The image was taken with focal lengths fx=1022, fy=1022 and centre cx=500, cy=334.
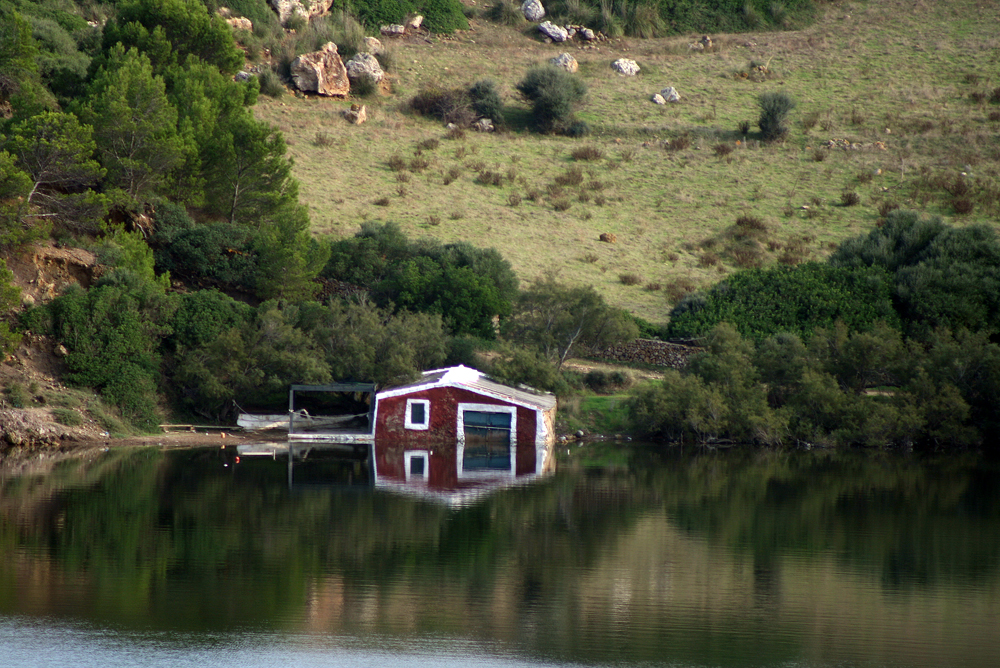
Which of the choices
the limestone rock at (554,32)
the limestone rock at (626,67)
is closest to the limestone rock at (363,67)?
the limestone rock at (554,32)

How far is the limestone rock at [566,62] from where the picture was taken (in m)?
71.8

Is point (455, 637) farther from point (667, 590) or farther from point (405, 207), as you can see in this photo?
point (405, 207)

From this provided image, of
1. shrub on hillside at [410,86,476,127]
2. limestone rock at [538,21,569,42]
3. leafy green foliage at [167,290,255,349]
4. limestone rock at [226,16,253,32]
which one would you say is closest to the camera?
leafy green foliage at [167,290,255,349]

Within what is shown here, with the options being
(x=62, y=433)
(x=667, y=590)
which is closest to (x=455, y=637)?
(x=667, y=590)

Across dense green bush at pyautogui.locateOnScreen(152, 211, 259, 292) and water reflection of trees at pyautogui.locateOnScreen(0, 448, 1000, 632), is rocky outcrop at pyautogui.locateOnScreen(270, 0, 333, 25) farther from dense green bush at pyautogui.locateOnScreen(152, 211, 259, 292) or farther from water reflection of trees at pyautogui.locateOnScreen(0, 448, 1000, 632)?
water reflection of trees at pyautogui.locateOnScreen(0, 448, 1000, 632)

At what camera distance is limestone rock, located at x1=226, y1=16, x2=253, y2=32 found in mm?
65688

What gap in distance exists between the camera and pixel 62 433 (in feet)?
98.0

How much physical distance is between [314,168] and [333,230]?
8130 mm

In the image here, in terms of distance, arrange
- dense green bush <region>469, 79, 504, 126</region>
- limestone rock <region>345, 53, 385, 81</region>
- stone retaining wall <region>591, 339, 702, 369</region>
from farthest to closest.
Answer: limestone rock <region>345, 53, 385, 81</region> → dense green bush <region>469, 79, 504, 126</region> → stone retaining wall <region>591, 339, 702, 369</region>

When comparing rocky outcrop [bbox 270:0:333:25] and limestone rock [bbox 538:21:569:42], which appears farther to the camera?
limestone rock [bbox 538:21:569:42]

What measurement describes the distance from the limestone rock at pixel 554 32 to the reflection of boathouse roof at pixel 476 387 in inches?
1917

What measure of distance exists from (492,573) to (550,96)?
52762 millimetres

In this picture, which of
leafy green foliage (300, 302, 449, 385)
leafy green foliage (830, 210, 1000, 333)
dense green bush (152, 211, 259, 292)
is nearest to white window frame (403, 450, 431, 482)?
leafy green foliage (300, 302, 449, 385)

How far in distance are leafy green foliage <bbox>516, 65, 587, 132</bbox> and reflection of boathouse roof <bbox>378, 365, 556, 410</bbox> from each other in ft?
110
